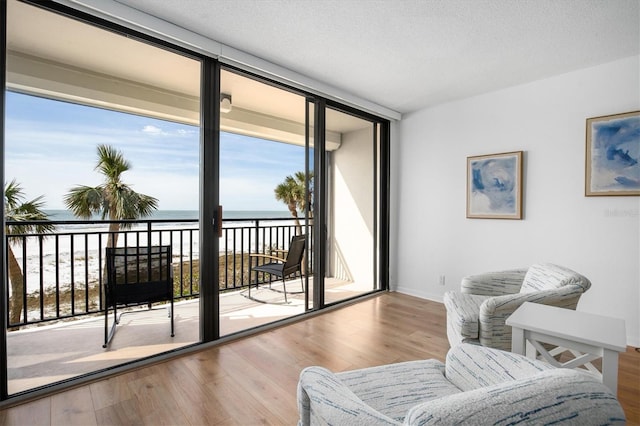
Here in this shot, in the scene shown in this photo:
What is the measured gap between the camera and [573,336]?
55.3 inches

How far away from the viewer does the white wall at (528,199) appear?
2.86 meters

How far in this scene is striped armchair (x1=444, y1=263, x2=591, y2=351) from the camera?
204cm

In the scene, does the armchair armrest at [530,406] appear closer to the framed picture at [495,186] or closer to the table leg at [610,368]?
the table leg at [610,368]

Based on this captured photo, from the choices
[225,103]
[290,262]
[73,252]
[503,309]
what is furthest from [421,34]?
[73,252]

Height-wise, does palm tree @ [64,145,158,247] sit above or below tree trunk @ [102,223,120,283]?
above

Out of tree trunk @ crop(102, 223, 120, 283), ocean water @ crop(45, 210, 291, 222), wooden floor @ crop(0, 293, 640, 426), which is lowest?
wooden floor @ crop(0, 293, 640, 426)

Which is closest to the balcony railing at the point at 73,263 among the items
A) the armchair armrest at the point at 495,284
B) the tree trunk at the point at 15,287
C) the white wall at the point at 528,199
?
the tree trunk at the point at 15,287

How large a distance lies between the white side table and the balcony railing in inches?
92.3

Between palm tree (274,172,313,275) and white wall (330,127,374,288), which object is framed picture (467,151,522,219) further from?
palm tree (274,172,313,275)

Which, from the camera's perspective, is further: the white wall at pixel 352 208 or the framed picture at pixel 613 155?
the white wall at pixel 352 208

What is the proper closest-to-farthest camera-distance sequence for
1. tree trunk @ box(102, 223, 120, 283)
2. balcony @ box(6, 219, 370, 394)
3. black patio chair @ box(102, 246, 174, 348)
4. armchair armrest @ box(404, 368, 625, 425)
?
armchair armrest @ box(404, 368, 625, 425), balcony @ box(6, 219, 370, 394), black patio chair @ box(102, 246, 174, 348), tree trunk @ box(102, 223, 120, 283)

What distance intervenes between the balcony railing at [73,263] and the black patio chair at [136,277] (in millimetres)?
196

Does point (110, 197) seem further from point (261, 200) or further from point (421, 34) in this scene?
point (421, 34)

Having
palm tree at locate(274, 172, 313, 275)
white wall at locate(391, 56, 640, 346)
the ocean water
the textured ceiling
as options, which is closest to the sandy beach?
the ocean water
